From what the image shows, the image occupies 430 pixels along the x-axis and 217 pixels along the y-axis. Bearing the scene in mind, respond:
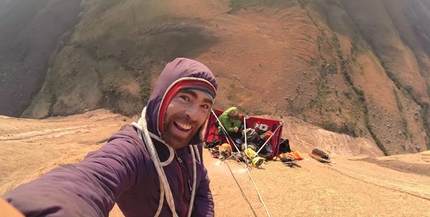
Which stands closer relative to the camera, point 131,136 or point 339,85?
Result: point 131,136

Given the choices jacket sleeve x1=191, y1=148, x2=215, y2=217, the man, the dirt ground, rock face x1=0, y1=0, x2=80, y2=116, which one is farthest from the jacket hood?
rock face x1=0, y1=0, x2=80, y2=116

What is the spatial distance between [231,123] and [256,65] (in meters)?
11.0

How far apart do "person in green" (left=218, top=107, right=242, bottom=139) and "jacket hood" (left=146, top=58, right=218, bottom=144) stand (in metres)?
6.83

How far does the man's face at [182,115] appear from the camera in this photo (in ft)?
6.10

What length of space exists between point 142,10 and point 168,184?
73.1 feet

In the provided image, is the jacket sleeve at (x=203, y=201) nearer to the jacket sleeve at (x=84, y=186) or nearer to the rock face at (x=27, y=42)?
the jacket sleeve at (x=84, y=186)

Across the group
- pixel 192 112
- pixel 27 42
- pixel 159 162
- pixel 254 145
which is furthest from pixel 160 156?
pixel 27 42

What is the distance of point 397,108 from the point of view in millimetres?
20609

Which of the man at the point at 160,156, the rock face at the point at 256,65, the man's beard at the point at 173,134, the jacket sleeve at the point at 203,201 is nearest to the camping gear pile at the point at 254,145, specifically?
the jacket sleeve at the point at 203,201

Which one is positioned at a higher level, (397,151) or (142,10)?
(142,10)

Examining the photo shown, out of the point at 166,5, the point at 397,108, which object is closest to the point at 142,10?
the point at 166,5

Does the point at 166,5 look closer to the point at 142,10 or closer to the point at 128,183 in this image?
the point at 142,10

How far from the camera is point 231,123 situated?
886cm

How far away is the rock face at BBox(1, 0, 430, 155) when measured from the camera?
1822cm
